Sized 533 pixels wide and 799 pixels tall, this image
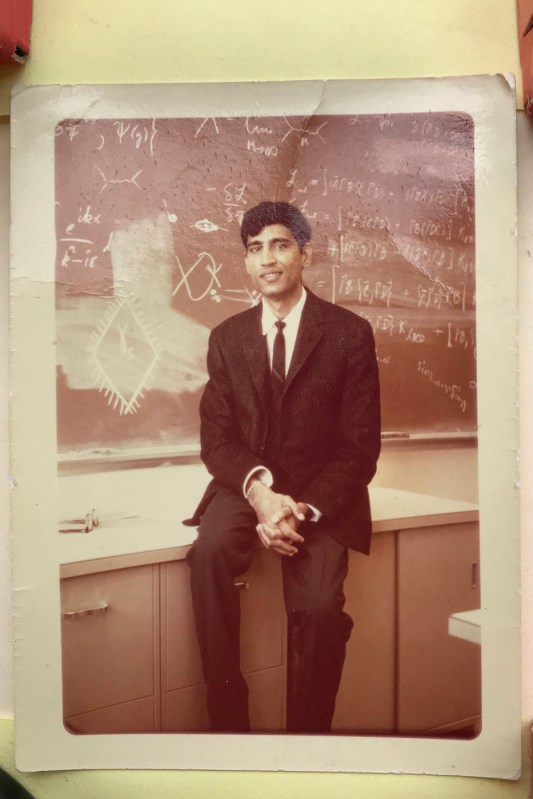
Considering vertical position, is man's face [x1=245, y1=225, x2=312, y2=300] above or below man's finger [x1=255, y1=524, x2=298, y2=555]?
above

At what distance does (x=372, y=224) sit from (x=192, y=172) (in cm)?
31

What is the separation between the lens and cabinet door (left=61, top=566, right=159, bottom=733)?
3.26ft

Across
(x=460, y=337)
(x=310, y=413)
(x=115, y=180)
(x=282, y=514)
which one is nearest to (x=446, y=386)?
(x=460, y=337)

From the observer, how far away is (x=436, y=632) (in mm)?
995

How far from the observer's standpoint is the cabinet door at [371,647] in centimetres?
99

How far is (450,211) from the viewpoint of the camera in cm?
100

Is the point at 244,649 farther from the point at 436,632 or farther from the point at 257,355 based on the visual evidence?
the point at 257,355

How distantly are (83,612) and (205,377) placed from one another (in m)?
0.43

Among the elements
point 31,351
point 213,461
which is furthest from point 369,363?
point 31,351

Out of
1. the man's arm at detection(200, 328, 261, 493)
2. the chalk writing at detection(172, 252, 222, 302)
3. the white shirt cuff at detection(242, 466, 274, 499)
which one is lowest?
the white shirt cuff at detection(242, 466, 274, 499)

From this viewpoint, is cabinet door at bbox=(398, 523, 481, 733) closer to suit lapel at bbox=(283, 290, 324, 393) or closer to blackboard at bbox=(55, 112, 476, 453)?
blackboard at bbox=(55, 112, 476, 453)

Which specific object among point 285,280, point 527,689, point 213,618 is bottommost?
point 527,689

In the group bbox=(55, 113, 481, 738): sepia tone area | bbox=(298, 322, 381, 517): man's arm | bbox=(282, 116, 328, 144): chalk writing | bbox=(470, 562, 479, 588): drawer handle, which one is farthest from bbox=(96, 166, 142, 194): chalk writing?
bbox=(470, 562, 479, 588): drawer handle

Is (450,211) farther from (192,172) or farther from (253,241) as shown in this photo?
(192,172)
